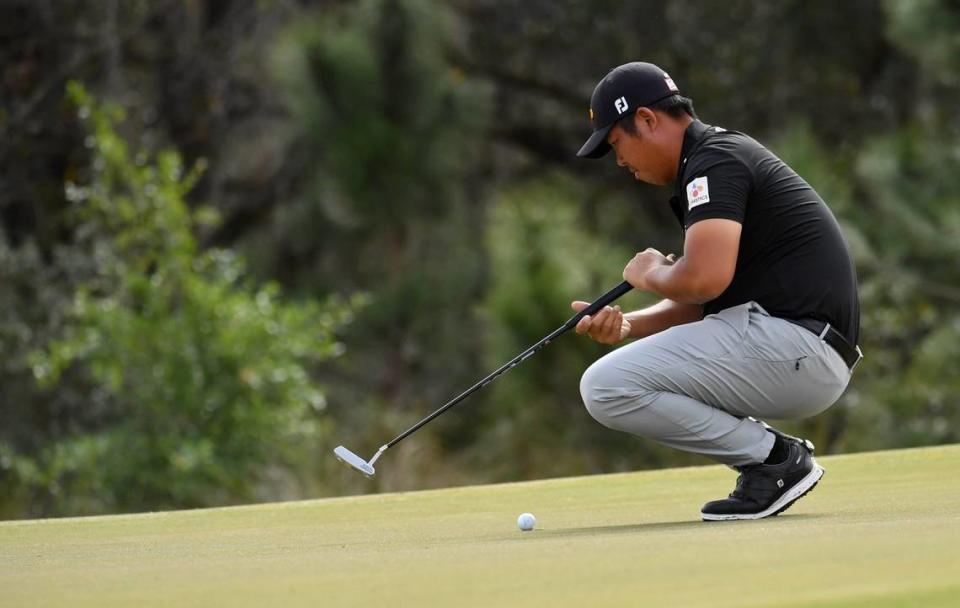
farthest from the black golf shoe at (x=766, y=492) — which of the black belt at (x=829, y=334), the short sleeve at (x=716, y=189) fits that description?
the short sleeve at (x=716, y=189)

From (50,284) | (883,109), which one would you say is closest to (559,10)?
(883,109)

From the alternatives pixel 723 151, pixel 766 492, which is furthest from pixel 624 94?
pixel 766 492

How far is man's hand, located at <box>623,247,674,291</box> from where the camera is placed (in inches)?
195

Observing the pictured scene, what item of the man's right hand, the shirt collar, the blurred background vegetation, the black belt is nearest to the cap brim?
the shirt collar

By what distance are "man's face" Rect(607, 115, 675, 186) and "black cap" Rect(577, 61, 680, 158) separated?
0.03 metres

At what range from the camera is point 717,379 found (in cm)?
501

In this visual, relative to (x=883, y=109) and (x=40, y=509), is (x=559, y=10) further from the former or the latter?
(x=40, y=509)

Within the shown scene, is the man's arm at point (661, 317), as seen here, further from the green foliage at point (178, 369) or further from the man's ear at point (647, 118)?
the green foliage at point (178, 369)

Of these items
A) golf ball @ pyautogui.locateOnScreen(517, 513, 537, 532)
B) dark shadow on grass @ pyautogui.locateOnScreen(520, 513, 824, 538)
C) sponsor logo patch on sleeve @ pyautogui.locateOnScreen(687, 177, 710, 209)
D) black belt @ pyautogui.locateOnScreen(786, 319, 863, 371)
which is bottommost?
golf ball @ pyautogui.locateOnScreen(517, 513, 537, 532)

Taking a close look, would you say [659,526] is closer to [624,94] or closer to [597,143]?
[597,143]

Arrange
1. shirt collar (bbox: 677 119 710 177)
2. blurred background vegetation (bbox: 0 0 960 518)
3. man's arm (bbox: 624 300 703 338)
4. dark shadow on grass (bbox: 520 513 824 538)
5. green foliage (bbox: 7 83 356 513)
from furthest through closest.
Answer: blurred background vegetation (bbox: 0 0 960 518) < green foliage (bbox: 7 83 356 513) < man's arm (bbox: 624 300 703 338) < shirt collar (bbox: 677 119 710 177) < dark shadow on grass (bbox: 520 513 824 538)

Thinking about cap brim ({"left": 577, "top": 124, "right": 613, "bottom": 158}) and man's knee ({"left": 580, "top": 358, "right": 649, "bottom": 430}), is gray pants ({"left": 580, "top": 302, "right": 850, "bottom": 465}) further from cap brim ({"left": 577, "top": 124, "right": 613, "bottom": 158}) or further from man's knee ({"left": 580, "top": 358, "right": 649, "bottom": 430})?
cap brim ({"left": 577, "top": 124, "right": 613, "bottom": 158})

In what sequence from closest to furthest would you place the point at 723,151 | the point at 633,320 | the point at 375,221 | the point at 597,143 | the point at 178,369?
the point at 723,151
the point at 597,143
the point at 633,320
the point at 178,369
the point at 375,221

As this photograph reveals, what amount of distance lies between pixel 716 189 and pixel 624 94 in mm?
483
